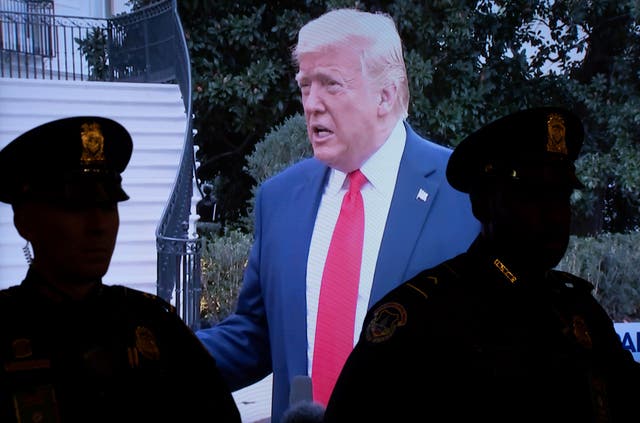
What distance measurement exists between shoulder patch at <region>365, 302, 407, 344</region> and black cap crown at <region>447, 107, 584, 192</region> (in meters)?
0.30

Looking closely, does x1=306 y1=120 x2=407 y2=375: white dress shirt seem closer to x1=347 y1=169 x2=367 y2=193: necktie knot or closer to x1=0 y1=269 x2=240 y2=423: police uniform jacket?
x1=347 y1=169 x2=367 y2=193: necktie knot

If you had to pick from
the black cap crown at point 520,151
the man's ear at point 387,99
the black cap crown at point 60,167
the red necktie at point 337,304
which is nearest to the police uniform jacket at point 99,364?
the black cap crown at point 60,167

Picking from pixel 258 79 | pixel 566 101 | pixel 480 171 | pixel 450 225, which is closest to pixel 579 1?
pixel 566 101

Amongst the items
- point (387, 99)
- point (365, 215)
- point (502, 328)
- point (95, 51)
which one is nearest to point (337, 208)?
point (365, 215)

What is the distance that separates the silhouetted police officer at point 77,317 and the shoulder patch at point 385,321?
0.30 metres

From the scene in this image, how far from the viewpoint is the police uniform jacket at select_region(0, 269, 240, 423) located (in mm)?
1348

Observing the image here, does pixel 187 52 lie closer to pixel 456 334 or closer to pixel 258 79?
pixel 258 79

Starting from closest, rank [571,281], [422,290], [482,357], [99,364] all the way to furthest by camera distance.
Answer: [99,364] → [482,357] → [422,290] → [571,281]

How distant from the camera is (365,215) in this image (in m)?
2.38

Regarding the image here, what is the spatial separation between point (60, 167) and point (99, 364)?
338 mm

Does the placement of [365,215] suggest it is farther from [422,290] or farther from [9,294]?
[9,294]

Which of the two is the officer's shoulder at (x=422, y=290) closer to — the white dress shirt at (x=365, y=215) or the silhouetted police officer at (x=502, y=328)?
the silhouetted police officer at (x=502, y=328)

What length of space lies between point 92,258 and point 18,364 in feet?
0.68

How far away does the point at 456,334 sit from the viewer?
1.55 metres
